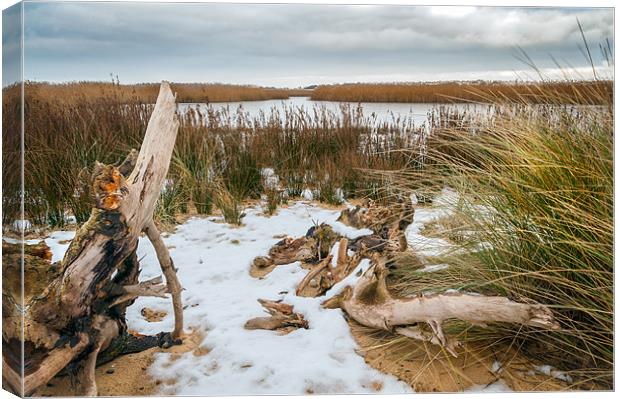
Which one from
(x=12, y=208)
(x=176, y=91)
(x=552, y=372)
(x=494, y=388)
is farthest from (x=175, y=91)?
(x=552, y=372)

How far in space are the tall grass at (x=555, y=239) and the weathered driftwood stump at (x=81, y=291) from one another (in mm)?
1098

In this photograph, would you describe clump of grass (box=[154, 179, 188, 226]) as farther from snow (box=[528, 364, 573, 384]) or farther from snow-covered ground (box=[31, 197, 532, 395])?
snow (box=[528, 364, 573, 384])

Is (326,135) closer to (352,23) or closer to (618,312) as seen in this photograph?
(352,23)

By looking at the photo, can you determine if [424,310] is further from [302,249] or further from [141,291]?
[141,291]

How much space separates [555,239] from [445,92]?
81 centimetres

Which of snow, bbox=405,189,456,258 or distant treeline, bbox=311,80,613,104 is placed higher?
distant treeline, bbox=311,80,613,104

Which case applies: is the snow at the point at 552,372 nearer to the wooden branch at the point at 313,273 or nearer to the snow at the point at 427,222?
the snow at the point at 427,222

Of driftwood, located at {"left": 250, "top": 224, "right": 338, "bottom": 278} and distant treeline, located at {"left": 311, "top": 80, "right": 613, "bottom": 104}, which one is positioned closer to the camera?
distant treeline, located at {"left": 311, "top": 80, "right": 613, "bottom": 104}

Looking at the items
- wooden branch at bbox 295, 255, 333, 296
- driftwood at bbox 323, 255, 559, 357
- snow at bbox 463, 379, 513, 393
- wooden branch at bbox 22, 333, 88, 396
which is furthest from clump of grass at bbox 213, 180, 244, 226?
snow at bbox 463, 379, 513, 393

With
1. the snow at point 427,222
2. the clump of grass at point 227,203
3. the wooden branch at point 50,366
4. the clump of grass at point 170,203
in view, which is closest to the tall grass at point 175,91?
the clump of grass at point 170,203

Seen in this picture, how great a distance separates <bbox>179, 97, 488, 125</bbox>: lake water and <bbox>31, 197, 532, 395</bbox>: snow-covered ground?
46 cm

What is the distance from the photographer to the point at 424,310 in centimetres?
236

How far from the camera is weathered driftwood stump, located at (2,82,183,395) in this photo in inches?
87.4

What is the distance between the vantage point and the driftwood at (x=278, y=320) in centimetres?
254
